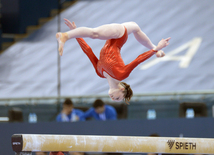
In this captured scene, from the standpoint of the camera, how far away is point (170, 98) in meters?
6.18

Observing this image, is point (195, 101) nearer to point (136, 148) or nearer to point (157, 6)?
point (136, 148)

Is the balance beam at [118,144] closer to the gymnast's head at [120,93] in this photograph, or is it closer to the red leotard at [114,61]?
the gymnast's head at [120,93]

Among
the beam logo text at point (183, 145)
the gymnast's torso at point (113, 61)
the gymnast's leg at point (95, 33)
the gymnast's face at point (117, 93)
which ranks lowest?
the beam logo text at point (183, 145)

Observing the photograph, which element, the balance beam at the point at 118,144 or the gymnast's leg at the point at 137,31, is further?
the gymnast's leg at the point at 137,31

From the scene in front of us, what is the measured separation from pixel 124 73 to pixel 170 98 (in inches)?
125

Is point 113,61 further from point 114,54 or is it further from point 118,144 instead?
point 118,144

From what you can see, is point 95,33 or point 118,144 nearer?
point 118,144

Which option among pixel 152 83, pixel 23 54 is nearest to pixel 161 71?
pixel 152 83

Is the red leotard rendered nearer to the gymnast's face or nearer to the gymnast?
the gymnast

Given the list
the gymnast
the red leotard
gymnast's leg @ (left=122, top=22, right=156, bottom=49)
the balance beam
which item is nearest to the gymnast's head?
the gymnast

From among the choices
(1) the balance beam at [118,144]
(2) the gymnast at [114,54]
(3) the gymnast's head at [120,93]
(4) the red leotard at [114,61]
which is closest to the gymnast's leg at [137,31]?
(2) the gymnast at [114,54]

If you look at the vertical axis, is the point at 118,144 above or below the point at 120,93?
below

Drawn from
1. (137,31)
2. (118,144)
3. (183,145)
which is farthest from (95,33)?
(183,145)

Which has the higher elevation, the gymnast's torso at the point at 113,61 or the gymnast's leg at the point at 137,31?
the gymnast's leg at the point at 137,31
